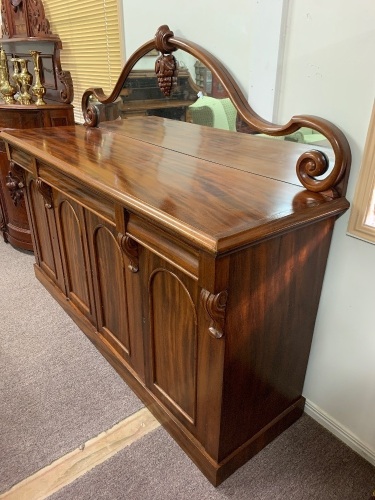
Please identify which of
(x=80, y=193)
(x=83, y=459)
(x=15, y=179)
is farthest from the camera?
(x=15, y=179)

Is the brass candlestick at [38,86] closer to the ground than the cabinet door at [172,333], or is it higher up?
higher up

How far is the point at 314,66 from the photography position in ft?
3.68

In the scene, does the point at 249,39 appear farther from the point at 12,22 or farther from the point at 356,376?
the point at 12,22

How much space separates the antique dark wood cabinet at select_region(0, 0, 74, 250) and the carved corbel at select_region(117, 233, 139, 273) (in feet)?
4.35

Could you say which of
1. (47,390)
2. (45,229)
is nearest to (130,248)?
(47,390)

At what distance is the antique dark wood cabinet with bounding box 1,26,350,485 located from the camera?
3.18 ft

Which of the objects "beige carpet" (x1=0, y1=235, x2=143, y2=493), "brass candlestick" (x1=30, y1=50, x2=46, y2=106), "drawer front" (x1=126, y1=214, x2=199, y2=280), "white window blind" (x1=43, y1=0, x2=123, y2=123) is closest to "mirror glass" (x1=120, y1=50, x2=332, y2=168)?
"white window blind" (x1=43, y1=0, x2=123, y2=123)

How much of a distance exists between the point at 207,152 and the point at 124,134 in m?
0.58

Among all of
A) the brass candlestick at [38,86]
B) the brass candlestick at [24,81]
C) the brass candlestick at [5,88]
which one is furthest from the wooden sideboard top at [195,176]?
the brass candlestick at [5,88]

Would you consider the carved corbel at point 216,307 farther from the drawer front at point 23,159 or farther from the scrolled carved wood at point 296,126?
the drawer front at point 23,159

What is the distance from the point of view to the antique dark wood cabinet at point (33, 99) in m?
2.51

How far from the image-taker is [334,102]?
110cm

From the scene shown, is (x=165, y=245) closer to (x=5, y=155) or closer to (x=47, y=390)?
(x=47, y=390)

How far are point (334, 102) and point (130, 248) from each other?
29.0 inches
